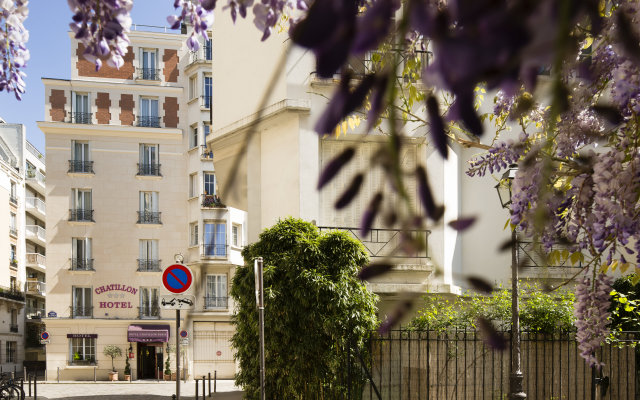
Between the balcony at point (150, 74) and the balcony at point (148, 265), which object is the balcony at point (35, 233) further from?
the balcony at point (150, 74)

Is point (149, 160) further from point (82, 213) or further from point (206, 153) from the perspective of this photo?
point (206, 153)

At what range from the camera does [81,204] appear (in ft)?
129

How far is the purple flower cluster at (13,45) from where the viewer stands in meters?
2.48

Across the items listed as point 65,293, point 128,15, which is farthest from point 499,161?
point 65,293

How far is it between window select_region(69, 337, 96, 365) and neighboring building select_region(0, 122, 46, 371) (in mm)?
9159

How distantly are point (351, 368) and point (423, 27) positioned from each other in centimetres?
935

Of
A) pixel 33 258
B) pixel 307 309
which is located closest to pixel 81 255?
pixel 33 258

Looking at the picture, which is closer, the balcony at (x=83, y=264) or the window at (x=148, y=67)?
→ the balcony at (x=83, y=264)

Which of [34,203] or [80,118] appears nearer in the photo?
[80,118]

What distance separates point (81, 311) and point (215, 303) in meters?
6.83

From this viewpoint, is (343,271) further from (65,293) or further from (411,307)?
(65,293)

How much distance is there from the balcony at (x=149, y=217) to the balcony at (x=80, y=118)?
5650 mm

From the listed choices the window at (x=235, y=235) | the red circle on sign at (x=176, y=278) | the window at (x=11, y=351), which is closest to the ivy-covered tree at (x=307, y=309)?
the red circle on sign at (x=176, y=278)

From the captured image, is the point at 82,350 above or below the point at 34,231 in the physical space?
below
